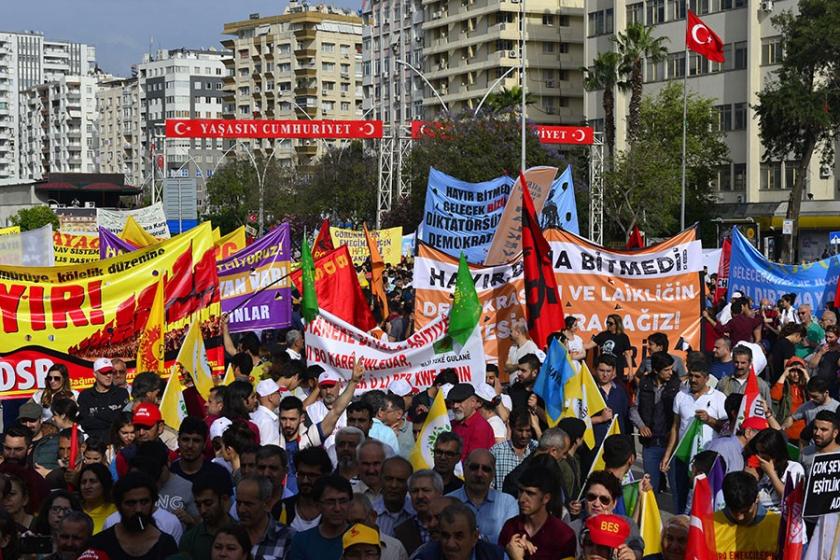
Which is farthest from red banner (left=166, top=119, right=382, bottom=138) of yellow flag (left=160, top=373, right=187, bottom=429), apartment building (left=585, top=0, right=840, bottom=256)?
yellow flag (left=160, top=373, right=187, bottom=429)

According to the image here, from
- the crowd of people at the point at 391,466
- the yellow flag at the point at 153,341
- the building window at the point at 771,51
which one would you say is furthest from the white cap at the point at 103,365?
the building window at the point at 771,51

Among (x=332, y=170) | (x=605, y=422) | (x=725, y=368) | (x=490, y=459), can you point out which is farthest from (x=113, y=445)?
(x=332, y=170)

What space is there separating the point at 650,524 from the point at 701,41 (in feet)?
138

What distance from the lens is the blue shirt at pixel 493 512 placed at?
291 inches

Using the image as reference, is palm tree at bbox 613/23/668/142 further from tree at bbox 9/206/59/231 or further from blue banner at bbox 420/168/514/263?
tree at bbox 9/206/59/231

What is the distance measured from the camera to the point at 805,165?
56594 millimetres

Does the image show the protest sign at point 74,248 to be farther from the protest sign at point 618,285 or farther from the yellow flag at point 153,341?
the yellow flag at point 153,341

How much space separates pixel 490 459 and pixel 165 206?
2746 centimetres

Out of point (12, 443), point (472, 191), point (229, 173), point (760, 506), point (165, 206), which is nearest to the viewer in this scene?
point (760, 506)

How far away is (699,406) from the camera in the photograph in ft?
35.1

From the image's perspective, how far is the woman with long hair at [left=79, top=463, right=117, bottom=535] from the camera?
7.57m

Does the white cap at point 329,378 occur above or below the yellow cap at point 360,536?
above

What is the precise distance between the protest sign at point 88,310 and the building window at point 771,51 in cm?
5519

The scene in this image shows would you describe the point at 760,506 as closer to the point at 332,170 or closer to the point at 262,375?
the point at 262,375
